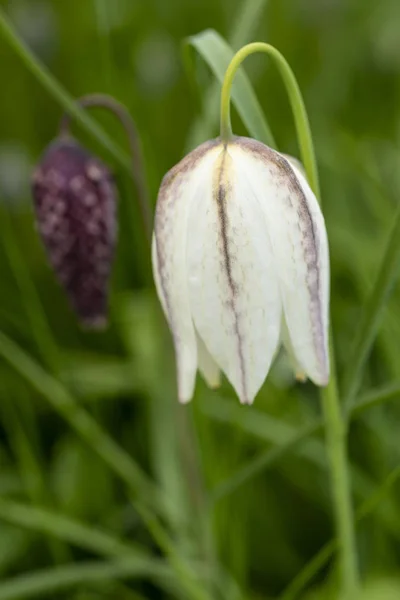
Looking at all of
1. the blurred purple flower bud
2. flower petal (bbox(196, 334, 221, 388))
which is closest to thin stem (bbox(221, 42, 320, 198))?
flower petal (bbox(196, 334, 221, 388))

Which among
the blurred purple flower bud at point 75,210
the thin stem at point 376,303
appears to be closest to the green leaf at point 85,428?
the blurred purple flower bud at point 75,210

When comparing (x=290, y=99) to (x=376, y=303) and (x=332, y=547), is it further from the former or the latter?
(x=332, y=547)

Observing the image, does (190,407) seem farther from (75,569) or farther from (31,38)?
(31,38)

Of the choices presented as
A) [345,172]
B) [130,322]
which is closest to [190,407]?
[130,322]

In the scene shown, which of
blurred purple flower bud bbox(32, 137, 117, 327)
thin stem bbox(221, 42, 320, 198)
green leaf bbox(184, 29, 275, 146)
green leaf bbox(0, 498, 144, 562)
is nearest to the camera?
thin stem bbox(221, 42, 320, 198)

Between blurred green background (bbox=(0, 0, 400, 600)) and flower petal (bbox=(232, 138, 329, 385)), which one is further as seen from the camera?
blurred green background (bbox=(0, 0, 400, 600))

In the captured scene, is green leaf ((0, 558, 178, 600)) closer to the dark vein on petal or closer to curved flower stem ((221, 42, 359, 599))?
curved flower stem ((221, 42, 359, 599))

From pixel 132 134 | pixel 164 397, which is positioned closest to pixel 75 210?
pixel 132 134
